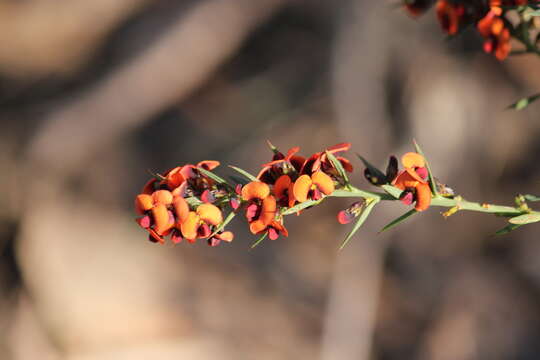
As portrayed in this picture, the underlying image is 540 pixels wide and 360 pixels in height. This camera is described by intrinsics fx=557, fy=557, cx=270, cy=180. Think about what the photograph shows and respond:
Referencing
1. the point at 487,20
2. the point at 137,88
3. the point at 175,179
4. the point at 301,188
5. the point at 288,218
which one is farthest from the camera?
the point at 288,218

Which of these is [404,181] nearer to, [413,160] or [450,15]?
[413,160]

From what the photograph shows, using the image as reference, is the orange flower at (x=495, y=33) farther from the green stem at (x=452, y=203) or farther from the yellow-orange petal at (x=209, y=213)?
the yellow-orange petal at (x=209, y=213)

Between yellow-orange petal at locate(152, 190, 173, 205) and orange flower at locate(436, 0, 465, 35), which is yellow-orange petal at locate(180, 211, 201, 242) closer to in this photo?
yellow-orange petal at locate(152, 190, 173, 205)

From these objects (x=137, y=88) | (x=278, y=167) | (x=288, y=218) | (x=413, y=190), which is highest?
(x=137, y=88)

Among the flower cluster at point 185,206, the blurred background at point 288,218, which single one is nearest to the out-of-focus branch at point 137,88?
the blurred background at point 288,218

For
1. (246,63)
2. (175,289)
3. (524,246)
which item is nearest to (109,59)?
(246,63)

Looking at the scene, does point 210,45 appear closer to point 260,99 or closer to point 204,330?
point 260,99

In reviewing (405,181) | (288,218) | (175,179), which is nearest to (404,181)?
(405,181)
